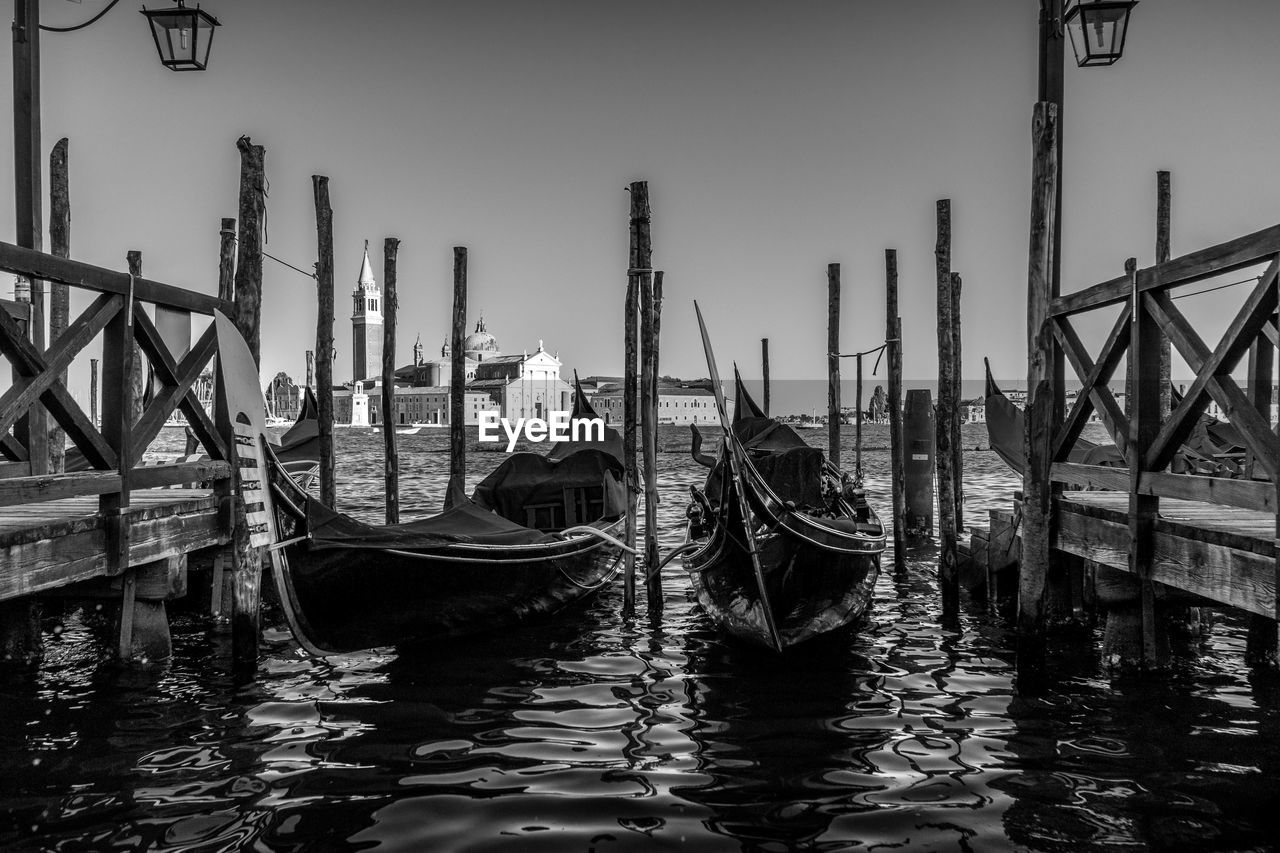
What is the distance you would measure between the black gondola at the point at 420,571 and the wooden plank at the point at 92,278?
989 millimetres

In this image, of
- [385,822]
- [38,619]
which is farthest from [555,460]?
[385,822]

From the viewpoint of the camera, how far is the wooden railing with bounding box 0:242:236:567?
3.71 meters

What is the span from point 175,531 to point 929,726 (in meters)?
3.80

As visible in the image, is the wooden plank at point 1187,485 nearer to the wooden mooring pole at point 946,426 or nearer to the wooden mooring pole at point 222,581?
the wooden mooring pole at point 946,426

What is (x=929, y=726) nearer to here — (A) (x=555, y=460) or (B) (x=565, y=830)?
(B) (x=565, y=830)

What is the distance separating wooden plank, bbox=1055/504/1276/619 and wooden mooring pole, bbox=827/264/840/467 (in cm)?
644

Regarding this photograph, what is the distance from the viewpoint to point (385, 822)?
308cm

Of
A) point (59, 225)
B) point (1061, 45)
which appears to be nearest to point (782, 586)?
point (1061, 45)

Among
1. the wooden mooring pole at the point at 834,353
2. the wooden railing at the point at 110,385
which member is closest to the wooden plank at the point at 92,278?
the wooden railing at the point at 110,385

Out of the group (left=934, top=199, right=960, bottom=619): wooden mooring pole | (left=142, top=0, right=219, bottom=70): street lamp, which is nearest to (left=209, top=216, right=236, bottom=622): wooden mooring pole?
(left=142, top=0, right=219, bottom=70): street lamp

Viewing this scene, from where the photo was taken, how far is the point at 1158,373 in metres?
4.25

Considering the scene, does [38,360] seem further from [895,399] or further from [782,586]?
[895,399]

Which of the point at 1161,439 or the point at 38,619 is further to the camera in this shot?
the point at 38,619

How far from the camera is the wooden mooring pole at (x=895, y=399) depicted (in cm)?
852
